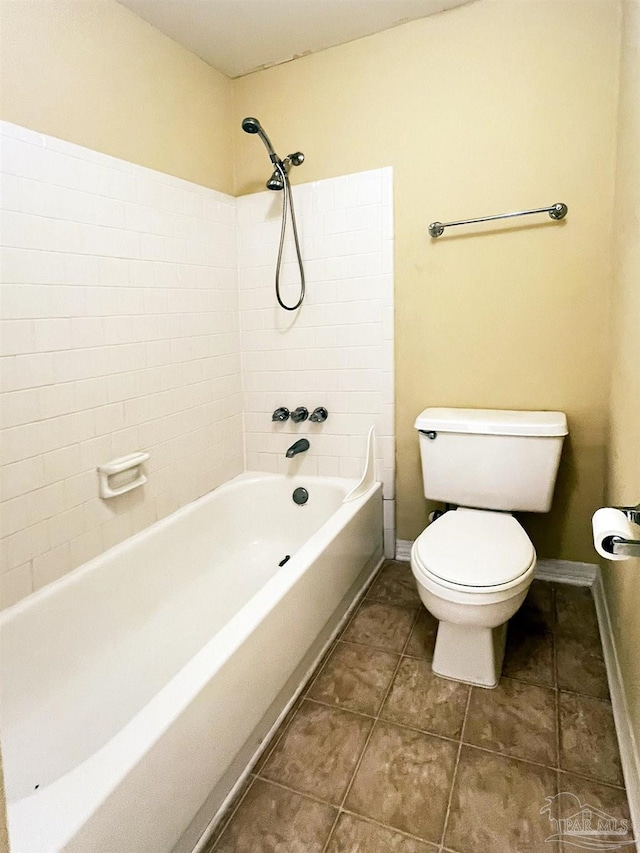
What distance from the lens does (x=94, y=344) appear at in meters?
1.69

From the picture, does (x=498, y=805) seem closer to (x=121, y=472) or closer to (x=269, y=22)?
(x=121, y=472)

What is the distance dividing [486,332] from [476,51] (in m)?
1.07

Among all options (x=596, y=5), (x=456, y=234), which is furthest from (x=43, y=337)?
(x=596, y=5)

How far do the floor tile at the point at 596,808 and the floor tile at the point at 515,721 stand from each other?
0.25 ft

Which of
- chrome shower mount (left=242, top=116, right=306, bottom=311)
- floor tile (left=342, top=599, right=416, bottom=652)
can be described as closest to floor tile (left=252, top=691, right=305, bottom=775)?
floor tile (left=342, top=599, right=416, bottom=652)

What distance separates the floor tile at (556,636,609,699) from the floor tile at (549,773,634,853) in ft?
1.11

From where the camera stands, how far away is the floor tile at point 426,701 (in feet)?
4.80

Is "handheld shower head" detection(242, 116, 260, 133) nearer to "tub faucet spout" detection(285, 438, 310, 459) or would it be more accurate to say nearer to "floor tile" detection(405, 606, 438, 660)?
"tub faucet spout" detection(285, 438, 310, 459)

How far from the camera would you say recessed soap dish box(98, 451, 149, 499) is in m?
1.72

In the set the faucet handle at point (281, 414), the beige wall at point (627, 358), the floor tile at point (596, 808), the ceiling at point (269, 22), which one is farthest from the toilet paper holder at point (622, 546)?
the ceiling at point (269, 22)

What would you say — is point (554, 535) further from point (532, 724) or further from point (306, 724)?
point (306, 724)

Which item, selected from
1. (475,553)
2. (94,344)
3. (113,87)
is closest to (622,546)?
(475,553)

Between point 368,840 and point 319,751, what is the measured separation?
0.87 ft

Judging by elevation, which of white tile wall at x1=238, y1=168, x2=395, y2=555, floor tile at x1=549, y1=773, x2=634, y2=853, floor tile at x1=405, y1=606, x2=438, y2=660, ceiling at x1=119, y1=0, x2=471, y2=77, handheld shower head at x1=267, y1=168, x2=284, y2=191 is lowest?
floor tile at x1=549, y1=773, x2=634, y2=853
